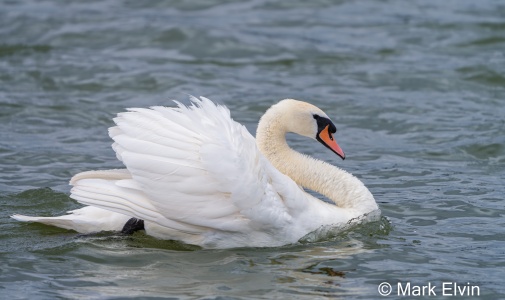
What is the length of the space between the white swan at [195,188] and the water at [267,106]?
0.48ft

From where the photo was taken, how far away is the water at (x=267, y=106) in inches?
300

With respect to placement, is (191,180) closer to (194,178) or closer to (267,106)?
(194,178)

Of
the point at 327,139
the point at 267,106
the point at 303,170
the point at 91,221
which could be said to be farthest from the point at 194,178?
the point at 267,106

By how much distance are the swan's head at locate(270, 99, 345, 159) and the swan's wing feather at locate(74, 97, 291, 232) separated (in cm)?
85

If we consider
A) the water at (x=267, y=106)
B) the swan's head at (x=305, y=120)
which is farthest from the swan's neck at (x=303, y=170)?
the water at (x=267, y=106)

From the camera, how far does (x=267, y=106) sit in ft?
44.5

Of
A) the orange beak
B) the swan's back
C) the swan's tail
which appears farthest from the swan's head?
the swan's tail

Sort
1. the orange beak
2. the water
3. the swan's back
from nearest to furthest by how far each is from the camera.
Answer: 1. the water
2. the swan's back
3. the orange beak

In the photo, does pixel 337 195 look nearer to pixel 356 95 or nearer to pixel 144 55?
pixel 356 95

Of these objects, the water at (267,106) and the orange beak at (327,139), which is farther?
the orange beak at (327,139)

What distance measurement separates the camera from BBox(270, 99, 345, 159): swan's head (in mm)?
8727

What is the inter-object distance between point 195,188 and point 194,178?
8 cm

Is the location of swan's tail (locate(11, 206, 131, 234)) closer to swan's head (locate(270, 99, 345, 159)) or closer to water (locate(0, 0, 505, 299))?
water (locate(0, 0, 505, 299))

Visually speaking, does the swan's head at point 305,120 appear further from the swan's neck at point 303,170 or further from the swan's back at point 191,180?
the swan's back at point 191,180
